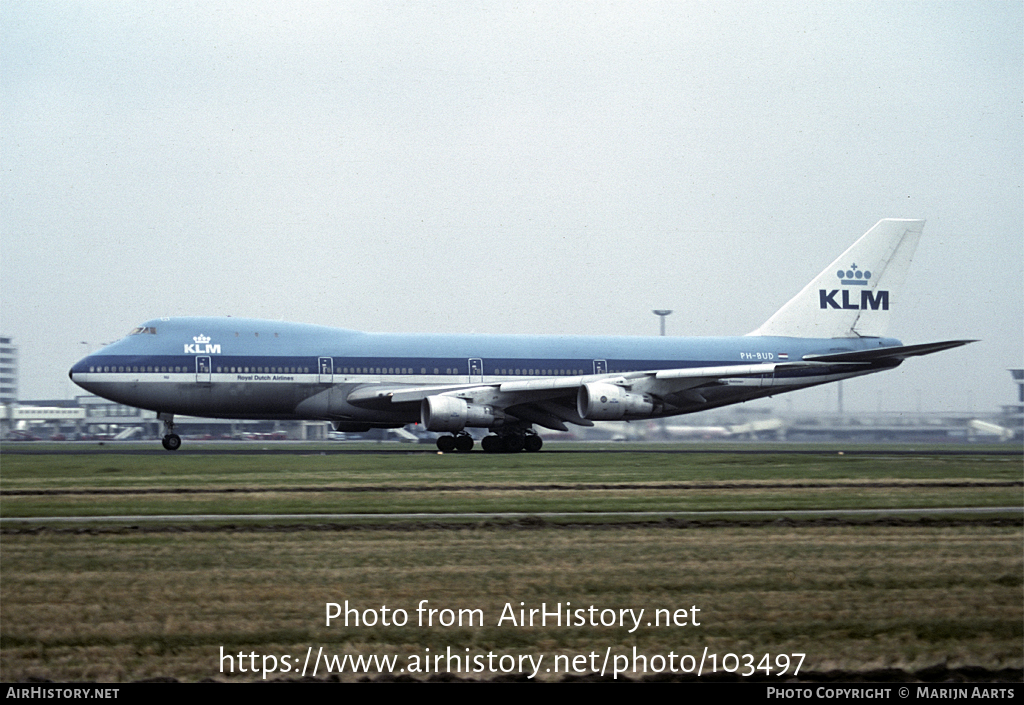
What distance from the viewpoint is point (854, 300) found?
51.3 meters

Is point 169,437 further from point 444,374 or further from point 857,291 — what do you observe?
point 857,291

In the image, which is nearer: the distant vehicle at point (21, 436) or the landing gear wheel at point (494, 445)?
the landing gear wheel at point (494, 445)

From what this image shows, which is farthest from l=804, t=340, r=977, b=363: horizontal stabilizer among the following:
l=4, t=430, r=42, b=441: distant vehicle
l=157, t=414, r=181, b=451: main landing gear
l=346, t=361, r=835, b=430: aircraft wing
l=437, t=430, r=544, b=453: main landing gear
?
l=4, t=430, r=42, b=441: distant vehicle

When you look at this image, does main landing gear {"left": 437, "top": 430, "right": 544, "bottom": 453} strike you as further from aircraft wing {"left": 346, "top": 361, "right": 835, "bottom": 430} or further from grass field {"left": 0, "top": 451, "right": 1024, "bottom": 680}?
grass field {"left": 0, "top": 451, "right": 1024, "bottom": 680}

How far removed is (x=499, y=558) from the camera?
1462 cm

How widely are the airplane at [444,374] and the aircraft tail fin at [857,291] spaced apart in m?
1.60

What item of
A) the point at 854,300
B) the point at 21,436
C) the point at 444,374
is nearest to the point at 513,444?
the point at 444,374

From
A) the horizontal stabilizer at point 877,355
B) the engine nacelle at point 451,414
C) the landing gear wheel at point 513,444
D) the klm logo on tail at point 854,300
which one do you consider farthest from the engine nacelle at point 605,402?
the klm logo on tail at point 854,300

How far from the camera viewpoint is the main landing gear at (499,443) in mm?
45156

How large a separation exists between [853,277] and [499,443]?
60.5 feet

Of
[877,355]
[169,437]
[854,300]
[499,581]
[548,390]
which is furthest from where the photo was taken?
[854,300]

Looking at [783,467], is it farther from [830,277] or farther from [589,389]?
[830,277]

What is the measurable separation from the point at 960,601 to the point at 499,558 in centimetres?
556

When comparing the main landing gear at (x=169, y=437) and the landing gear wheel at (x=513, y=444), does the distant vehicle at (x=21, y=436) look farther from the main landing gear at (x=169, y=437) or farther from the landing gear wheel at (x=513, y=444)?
the landing gear wheel at (x=513, y=444)
